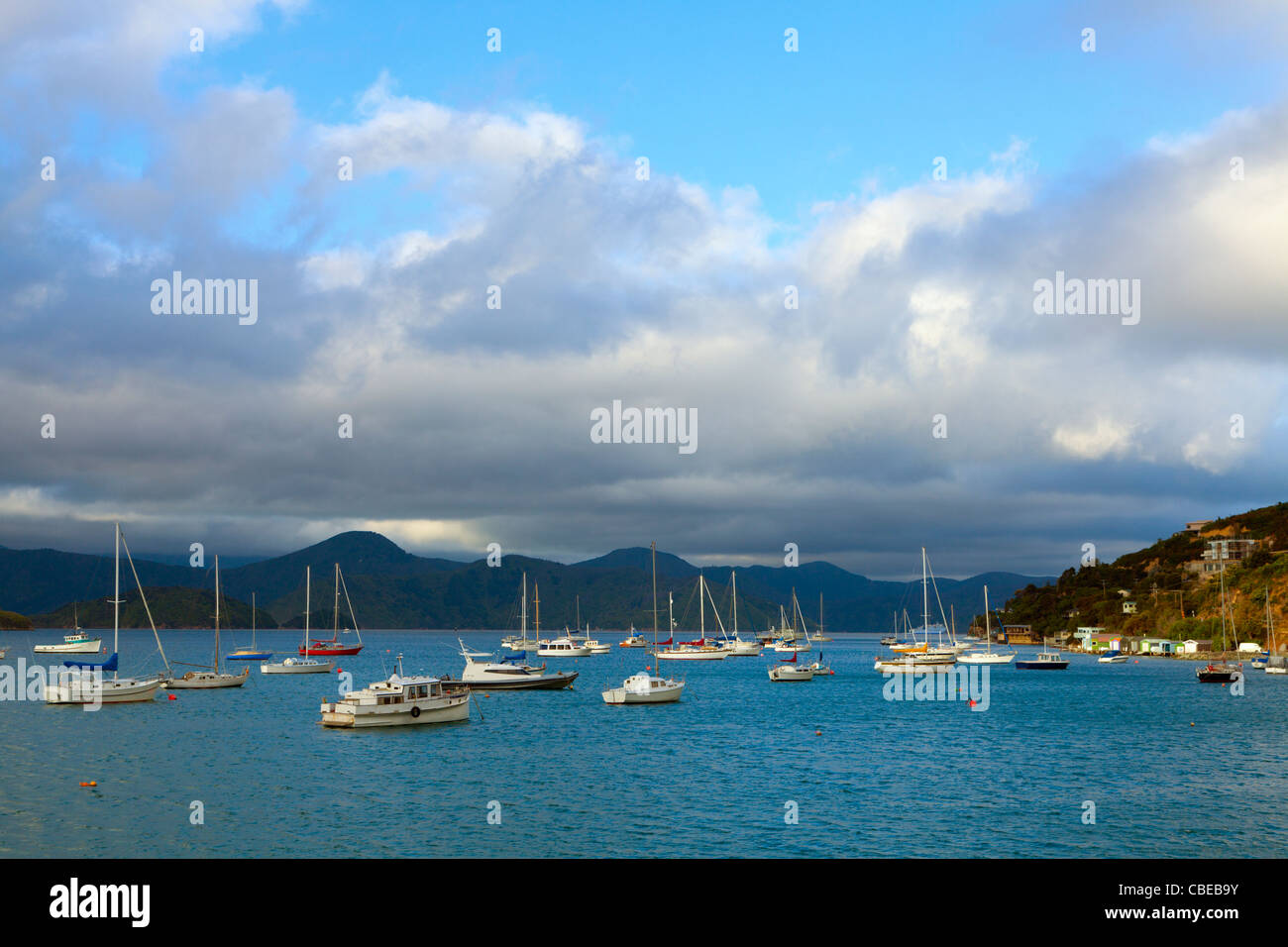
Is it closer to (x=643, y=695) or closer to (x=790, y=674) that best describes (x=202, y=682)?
(x=643, y=695)

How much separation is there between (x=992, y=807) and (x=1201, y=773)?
20.0 metres

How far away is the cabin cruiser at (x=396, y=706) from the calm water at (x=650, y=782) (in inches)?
55.6

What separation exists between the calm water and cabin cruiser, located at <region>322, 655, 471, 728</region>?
4.63 feet

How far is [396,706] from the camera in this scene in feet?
248

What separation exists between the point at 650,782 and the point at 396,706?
2895 cm

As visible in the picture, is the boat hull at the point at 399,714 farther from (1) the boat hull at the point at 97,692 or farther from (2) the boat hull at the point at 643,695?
(1) the boat hull at the point at 97,692

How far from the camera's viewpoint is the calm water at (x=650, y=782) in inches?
1561

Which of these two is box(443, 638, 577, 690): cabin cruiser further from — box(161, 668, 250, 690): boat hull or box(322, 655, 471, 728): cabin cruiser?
box(322, 655, 471, 728): cabin cruiser
